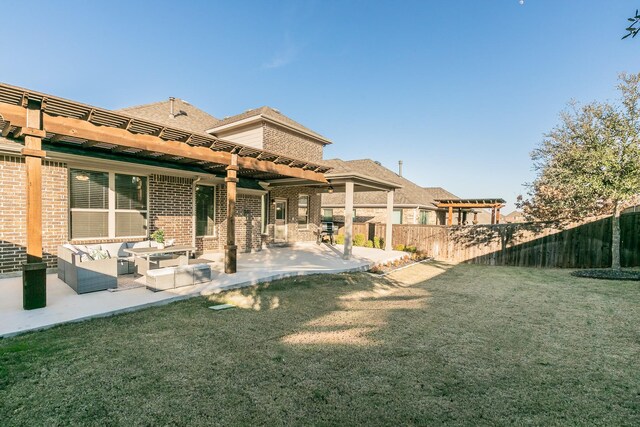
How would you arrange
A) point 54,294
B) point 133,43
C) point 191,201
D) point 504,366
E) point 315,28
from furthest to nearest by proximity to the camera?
point 315,28 < point 133,43 < point 191,201 < point 54,294 < point 504,366

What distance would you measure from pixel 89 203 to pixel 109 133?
345cm

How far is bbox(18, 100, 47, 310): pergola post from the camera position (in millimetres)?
4676

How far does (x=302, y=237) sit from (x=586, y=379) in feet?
41.9

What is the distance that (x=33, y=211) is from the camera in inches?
186

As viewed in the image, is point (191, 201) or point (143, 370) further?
point (191, 201)

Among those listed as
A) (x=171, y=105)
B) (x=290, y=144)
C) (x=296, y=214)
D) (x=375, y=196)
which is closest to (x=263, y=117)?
(x=290, y=144)

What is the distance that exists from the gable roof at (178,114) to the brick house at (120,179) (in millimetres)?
126

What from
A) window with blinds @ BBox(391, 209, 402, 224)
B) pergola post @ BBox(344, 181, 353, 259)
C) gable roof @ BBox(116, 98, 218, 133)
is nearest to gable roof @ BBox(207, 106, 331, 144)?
gable roof @ BBox(116, 98, 218, 133)

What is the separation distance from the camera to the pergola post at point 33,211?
4.68m

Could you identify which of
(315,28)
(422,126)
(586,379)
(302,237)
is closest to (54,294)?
(586,379)

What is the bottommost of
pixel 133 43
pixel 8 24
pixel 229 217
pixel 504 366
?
pixel 504 366

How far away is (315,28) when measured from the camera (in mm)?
14406

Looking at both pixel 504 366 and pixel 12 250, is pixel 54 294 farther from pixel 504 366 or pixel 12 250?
pixel 504 366

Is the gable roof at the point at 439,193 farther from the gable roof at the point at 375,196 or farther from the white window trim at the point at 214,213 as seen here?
the white window trim at the point at 214,213
